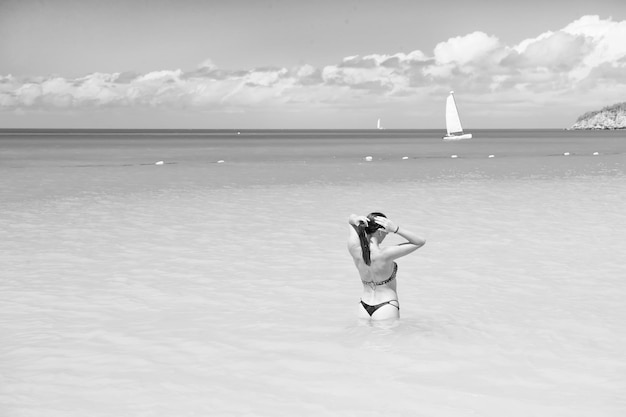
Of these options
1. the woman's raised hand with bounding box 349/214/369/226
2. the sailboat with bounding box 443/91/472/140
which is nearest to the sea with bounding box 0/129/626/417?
the woman's raised hand with bounding box 349/214/369/226

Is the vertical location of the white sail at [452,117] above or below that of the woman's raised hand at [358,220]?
above

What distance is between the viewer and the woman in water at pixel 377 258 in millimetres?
9766

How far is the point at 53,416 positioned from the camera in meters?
7.64

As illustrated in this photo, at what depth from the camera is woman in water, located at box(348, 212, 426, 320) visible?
977cm

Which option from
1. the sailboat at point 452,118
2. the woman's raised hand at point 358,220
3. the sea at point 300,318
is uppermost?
the sailboat at point 452,118

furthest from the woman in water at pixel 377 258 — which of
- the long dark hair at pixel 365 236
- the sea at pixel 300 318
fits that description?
the sea at pixel 300 318

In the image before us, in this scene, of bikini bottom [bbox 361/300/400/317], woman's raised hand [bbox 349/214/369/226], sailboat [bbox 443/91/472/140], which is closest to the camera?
woman's raised hand [bbox 349/214/369/226]

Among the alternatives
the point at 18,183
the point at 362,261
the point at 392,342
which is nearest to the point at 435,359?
the point at 392,342

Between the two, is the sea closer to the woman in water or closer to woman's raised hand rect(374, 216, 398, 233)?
the woman in water

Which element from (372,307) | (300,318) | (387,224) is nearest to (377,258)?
(387,224)

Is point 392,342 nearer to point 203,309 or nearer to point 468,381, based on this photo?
point 468,381

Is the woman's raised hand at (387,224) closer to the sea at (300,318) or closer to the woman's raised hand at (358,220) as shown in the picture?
the woman's raised hand at (358,220)

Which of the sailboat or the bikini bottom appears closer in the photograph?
the bikini bottom

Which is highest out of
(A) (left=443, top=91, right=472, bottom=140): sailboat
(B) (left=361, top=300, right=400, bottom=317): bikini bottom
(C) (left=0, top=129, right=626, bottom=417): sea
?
(A) (left=443, top=91, right=472, bottom=140): sailboat
